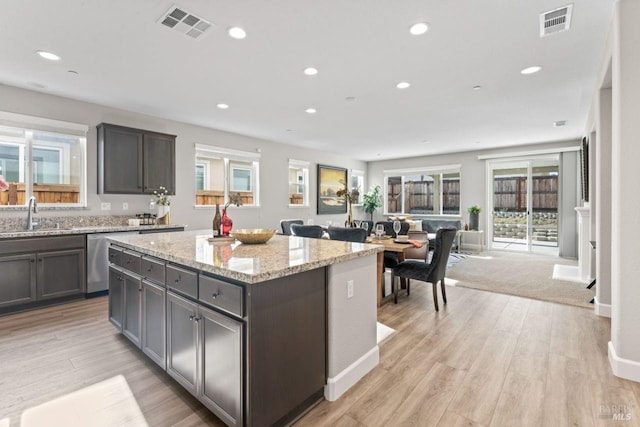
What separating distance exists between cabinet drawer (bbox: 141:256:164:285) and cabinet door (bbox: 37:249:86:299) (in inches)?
88.7

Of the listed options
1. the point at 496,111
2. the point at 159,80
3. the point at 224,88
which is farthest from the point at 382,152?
the point at 159,80

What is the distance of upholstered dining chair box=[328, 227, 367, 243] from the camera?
3.66m

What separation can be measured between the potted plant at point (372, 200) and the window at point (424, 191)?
416 millimetres

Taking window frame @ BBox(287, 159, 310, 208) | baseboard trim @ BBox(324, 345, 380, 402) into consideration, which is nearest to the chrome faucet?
baseboard trim @ BBox(324, 345, 380, 402)

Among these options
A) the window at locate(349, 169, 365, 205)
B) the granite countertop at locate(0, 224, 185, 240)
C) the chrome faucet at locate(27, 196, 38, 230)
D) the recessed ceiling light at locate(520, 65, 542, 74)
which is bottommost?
the granite countertop at locate(0, 224, 185, 240)

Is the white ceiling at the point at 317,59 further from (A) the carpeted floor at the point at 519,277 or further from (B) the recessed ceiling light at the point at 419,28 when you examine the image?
(A) the carpeted floor at the point at 519,277

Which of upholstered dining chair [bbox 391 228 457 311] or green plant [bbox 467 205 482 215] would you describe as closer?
upholstered dining chair [bbox 391 228 457 311]

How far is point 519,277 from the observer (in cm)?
516

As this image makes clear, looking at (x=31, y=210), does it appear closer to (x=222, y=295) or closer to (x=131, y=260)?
(x=131, y=260)

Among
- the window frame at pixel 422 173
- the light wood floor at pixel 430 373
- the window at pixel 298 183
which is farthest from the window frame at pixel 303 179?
the light wood floor at pixel 430 373

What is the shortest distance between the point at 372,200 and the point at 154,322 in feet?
26.6

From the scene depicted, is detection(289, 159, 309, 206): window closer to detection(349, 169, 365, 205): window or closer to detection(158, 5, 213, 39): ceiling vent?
detection(349, 169, 365, 205): window

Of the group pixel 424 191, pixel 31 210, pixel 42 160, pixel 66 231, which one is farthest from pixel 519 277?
pixel 42 160

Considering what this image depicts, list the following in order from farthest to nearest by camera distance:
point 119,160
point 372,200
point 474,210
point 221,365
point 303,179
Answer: point 372,200, point 474,210, point 303,179, point 119,160, point 221,365
